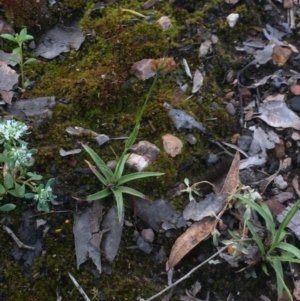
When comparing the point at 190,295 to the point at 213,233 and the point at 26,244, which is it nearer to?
the point at 213,233

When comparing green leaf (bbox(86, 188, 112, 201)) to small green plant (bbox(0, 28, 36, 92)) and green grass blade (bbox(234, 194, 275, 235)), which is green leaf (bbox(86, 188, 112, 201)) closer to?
green grass blade (bbox(234, 194, 275, 235))

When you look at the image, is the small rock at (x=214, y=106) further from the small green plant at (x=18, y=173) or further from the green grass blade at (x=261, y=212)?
the small green plant at (x=18, y=173)

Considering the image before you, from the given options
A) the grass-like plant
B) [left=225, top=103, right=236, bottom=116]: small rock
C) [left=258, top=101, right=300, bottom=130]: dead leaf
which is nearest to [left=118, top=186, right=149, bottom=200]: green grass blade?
the grass-like plant

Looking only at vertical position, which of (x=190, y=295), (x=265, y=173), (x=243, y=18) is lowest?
(x=190, y=295)

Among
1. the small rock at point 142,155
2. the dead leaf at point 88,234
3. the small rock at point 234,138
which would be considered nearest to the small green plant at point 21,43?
the small rock at point 142,155

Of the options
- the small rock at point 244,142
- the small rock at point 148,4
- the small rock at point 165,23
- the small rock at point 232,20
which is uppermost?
the small rock at point 148,4

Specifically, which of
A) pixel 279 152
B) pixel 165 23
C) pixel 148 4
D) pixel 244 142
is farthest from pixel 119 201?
pixel 148 4

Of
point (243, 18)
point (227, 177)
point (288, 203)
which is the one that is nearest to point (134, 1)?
point (243, 18)
